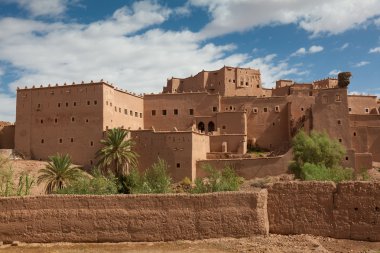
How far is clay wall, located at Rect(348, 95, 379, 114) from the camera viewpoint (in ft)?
161

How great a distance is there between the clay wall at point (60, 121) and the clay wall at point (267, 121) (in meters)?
14.6

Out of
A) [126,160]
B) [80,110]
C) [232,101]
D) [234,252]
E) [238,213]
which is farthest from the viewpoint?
[232,101]

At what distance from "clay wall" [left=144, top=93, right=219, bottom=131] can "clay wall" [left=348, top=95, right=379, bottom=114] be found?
541 inches

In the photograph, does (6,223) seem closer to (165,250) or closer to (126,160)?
(165,250)

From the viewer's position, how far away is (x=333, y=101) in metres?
41.8

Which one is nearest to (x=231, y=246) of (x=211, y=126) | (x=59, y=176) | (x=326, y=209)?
(x=326, y=209)

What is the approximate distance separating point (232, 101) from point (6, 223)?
33.4 m

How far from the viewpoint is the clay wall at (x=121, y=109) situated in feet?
135

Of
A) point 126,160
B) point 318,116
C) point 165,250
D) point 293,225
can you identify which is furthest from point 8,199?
point 318,116

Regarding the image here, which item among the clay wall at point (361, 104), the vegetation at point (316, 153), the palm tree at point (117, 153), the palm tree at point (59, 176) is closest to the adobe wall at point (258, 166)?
the vegetation at point (316, 153)

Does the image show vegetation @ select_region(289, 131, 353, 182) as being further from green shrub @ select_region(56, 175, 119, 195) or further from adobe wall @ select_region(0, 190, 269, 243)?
adobe wall @ select_region(0, 190, 269, 243)

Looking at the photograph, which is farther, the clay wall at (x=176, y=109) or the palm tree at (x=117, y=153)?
the clay wall at (x=176, y=109)

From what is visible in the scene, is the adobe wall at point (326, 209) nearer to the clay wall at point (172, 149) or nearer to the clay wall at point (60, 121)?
the clay wall at point (172, 149)

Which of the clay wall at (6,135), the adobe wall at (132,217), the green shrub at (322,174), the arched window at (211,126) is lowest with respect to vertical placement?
the adobe wall at (132,217)
